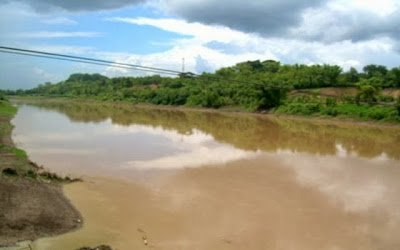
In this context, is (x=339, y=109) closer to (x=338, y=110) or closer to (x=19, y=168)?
(x=338, y=110)

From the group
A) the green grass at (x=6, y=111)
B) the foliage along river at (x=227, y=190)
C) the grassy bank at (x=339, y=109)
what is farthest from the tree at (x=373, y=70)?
the green grass at (x=6, y=111)

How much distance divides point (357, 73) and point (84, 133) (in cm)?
4204

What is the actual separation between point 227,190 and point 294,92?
1707 inches

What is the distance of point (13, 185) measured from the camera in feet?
45.3

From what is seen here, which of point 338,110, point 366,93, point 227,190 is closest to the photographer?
point 227,190

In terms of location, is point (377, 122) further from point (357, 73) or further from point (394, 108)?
point (357, 73)

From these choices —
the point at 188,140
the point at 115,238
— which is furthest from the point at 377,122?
the point at 115,238

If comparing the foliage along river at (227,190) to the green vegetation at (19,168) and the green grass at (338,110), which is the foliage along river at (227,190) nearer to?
the green vegetation at (19,168)

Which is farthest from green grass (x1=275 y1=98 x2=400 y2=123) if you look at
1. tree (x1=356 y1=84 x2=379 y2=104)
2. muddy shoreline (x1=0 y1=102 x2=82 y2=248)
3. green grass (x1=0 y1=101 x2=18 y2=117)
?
Result: muddy shoreline (x1=0 y1=102 x2=82 y2=248)

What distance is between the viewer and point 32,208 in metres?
12.0

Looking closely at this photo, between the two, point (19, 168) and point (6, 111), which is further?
point (6, 111)

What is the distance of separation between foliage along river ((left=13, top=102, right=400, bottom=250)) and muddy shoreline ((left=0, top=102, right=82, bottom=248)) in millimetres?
419

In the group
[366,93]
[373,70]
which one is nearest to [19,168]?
[366,93]

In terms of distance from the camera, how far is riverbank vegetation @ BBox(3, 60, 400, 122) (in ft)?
150
